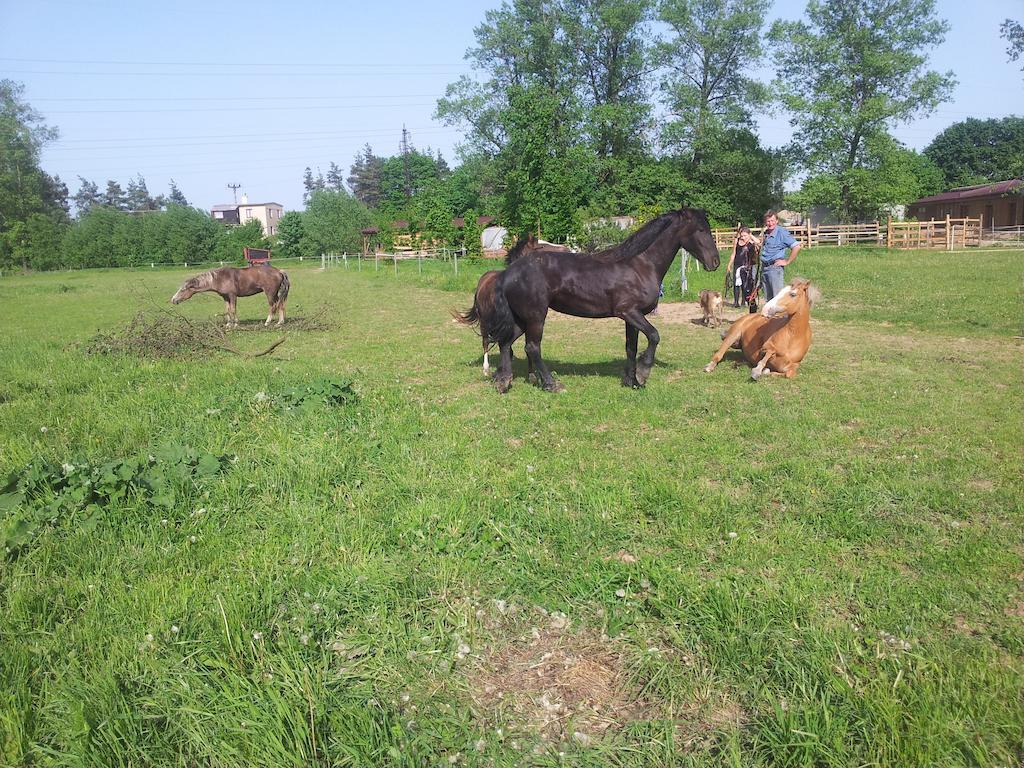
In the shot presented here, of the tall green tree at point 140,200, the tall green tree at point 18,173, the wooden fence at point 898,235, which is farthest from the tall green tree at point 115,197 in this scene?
the wooden fence at point 898,235

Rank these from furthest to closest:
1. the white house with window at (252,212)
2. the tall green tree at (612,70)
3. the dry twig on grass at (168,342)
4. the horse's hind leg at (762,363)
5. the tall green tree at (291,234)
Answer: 1. the white house with window at (252,212)
2. the tall green tree at (291,234)
3. the tall green tree at (612,70)
4. the dry twig on grass at (168,342)
5. the horse's hind leg at (762,363)

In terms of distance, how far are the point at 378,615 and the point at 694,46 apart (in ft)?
173

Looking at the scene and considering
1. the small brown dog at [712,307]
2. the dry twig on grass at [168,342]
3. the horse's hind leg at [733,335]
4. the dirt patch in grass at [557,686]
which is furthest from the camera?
the small brown dog at [712,307]

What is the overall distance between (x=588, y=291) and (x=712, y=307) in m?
5.72

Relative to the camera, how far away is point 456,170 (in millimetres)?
81688

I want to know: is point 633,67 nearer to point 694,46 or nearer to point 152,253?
point 694,46

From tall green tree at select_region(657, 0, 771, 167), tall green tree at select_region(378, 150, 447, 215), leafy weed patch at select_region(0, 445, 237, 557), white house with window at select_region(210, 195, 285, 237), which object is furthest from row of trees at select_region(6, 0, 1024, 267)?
white house with window at select_region(210, 195, 285, 237)

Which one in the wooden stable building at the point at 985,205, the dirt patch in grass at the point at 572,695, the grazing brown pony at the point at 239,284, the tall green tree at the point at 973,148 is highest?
the tall green tree at the point at 973,148

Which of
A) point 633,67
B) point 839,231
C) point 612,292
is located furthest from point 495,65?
point 612,292

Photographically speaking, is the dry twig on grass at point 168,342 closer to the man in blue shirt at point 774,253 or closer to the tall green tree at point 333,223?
the man in blue shirt at point 774,253

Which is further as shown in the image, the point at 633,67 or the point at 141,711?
the point at 633,67

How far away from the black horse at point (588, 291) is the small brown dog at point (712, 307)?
4826 millimetres

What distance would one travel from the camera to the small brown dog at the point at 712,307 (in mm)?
12750

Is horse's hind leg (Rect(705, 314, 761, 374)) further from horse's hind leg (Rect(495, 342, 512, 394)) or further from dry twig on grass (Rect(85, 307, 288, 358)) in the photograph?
dry twig on grass (Rect(85, 307, 288, 358))
